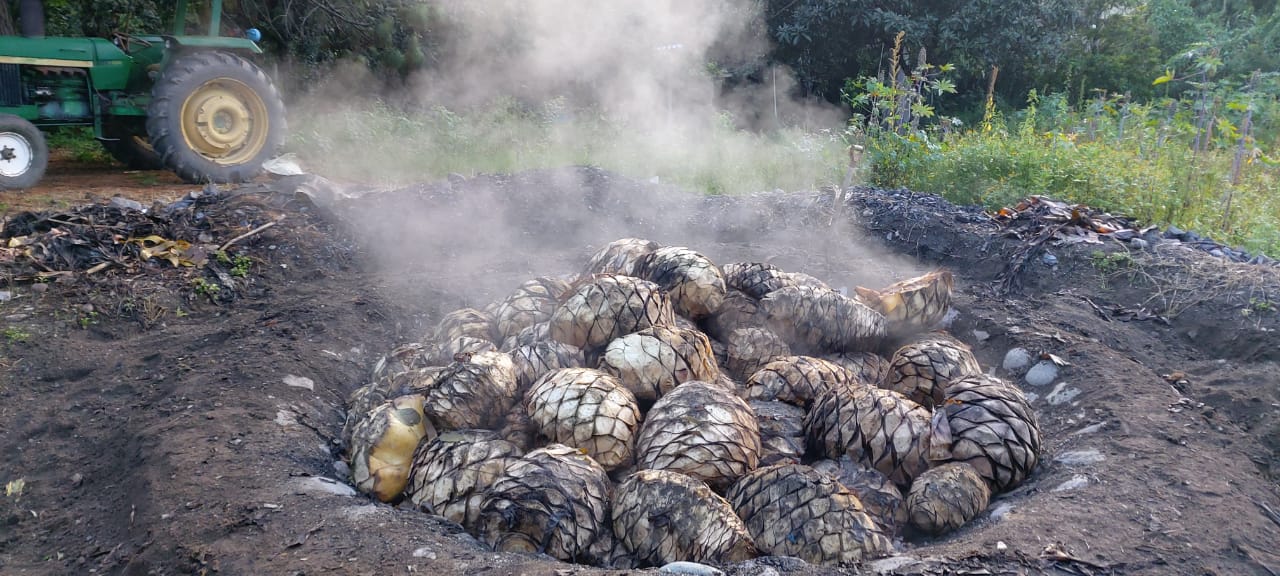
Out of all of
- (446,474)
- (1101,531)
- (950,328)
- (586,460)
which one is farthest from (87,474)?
(950,328)

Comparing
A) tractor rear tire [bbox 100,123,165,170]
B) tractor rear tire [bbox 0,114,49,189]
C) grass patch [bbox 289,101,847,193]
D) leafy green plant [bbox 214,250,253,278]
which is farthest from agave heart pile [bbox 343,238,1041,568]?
tractor rear tire [bbox 100,123,165,170]

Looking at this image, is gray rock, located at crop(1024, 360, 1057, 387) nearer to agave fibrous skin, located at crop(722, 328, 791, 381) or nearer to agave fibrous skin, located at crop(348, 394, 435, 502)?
agave fibrous skin, located at crop(722, 328, 791, 381)

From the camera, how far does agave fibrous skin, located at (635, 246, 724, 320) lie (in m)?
3.93

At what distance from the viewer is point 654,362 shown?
10.8ft

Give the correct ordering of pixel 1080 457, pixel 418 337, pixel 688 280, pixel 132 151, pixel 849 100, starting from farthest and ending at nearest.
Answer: pixel 849 100 < pixel 132 151 < pixel 418 337 < pixel 688 280 < pixel 1080 457

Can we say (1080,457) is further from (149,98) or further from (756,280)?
(149,98)

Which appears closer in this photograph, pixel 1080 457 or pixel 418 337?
pixel 1080 457

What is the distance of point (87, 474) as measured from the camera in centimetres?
322

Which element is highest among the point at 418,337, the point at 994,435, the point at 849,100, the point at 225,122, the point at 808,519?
the point at 849,100

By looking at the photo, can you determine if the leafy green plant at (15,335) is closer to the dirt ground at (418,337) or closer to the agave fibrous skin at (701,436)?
the dirt ground at (418,337)

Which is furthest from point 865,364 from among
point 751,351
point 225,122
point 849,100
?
point 849,100

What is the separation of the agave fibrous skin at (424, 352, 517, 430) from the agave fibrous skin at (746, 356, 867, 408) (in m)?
1.02

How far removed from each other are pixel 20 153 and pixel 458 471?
8.01 metres

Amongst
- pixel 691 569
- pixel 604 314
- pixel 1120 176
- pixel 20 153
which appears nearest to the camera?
pixel 691 569
